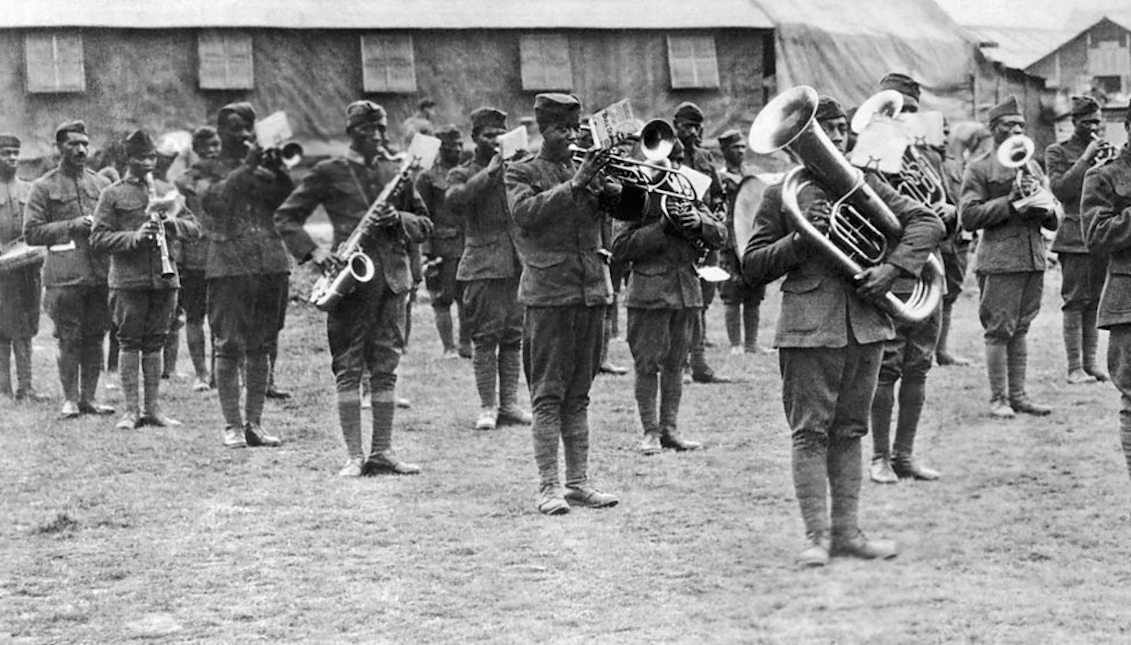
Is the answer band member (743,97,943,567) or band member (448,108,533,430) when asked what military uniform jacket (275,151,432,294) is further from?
band member (743,97,943,567)

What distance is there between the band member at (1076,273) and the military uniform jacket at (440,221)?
536 cm

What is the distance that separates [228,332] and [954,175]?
20.6ft

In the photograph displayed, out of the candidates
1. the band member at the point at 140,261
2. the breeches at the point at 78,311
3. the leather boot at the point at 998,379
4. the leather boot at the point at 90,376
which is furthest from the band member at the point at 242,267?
the leather boot at the point at 998,379

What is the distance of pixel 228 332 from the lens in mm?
9188

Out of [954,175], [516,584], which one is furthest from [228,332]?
[954,175]

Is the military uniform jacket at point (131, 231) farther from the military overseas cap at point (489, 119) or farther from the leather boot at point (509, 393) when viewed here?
the leather boot at point (509, 393)

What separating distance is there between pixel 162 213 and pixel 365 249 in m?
2.68

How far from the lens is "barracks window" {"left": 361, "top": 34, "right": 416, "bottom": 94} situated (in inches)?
806

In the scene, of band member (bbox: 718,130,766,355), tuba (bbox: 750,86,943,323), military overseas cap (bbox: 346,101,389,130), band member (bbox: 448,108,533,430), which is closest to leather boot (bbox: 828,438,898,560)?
tuba (bbox: 750,86,943,323)

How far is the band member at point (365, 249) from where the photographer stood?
Answer: 8047mm

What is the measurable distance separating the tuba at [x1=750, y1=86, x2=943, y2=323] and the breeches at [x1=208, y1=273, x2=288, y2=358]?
4533mm

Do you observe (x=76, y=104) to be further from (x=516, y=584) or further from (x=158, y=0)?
(x=516, y=584)

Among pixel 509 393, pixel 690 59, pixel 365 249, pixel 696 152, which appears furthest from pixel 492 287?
pixel 690 59

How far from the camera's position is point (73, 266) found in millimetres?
10883
